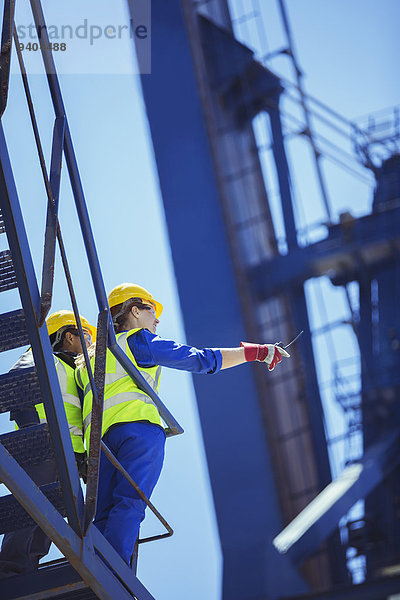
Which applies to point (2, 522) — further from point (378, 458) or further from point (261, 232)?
point (261, 232)

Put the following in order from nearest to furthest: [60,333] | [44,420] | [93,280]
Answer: [93,280] → [44,420] → [60,333]

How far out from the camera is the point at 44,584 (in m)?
3.96

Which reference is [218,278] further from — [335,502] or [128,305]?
[128,305]

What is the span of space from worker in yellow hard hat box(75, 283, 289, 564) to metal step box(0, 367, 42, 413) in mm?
664

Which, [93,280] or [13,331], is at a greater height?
[93,280]

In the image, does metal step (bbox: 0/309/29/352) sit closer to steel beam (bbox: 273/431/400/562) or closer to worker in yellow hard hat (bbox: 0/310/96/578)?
worker in yellow hard hat (bbox: 0/310/96/578)

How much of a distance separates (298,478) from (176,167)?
5579 mm

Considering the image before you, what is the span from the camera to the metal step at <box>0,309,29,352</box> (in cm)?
379

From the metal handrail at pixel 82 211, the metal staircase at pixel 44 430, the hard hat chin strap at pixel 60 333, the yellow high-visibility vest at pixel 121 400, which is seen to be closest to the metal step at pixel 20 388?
the metal staircase at pixel 44 430

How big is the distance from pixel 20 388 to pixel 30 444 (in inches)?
10.6

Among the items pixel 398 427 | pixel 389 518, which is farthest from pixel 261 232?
pixel 389 518

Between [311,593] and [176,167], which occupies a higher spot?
[176,167]

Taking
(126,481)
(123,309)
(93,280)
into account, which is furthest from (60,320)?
(126,481)

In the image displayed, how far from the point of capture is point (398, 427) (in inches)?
545
